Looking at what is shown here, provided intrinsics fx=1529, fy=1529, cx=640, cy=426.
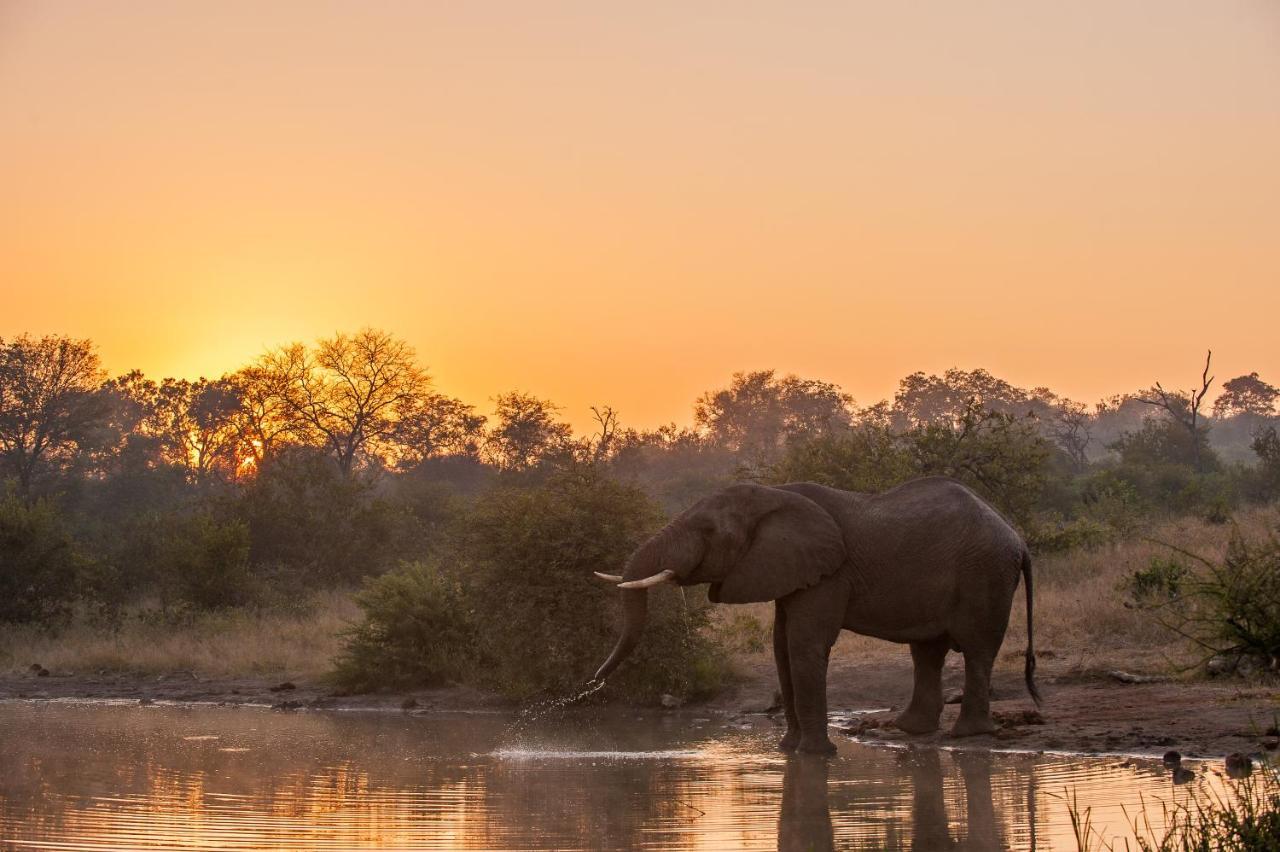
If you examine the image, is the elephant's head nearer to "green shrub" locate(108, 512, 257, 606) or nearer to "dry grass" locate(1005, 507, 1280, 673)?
"dry grass" locate(1005, 507, 1280, 673)

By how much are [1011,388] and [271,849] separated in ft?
261

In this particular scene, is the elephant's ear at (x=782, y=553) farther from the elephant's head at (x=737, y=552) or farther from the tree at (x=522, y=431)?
the tree at (x=522, y=431)

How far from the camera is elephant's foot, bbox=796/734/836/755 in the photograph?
503 inches

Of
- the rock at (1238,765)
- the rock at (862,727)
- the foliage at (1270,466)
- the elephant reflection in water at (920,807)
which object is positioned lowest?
the elephant reflection in water at (920,807)

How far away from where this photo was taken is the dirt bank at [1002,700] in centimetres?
1270

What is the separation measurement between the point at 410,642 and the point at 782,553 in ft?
24.7

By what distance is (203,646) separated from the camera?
2233 cm

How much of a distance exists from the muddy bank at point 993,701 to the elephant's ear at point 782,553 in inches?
77.1

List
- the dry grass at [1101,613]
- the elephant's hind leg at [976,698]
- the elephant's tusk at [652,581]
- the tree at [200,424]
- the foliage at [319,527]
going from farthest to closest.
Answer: the tree at [200,424]
the foliage at [319,527]
the dry grass at [1101,613]
the elephant's hind leg at [976,698]
the elephant's tusk at [652,581]

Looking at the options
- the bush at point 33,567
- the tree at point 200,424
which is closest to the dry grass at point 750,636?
the bush at point 33,567

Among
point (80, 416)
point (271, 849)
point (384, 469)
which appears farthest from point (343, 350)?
point (271, 849)

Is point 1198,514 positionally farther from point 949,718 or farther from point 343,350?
point 343,350

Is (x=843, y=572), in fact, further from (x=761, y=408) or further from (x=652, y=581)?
(x=761, y=408)

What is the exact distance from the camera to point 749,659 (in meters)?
18.9
